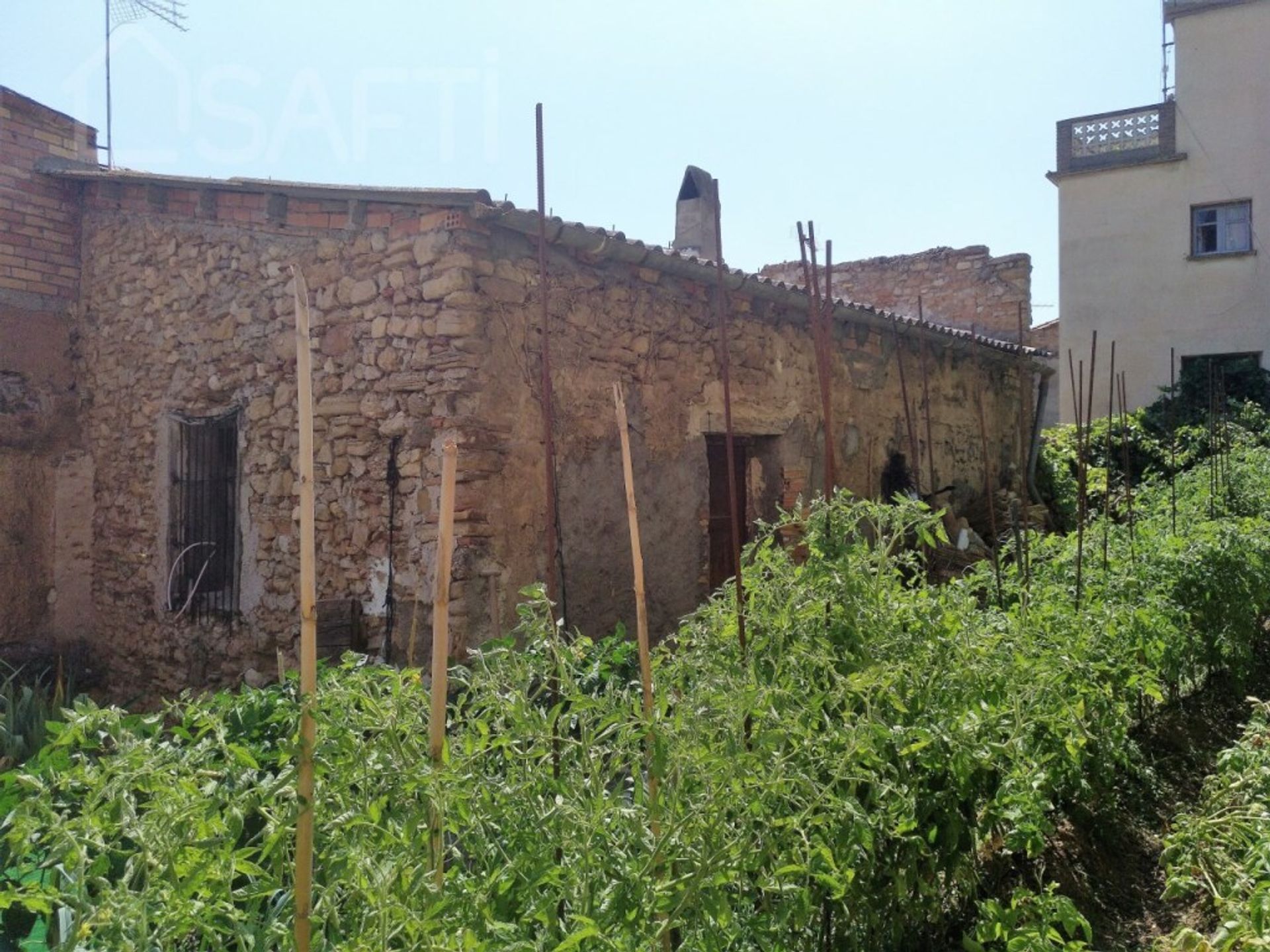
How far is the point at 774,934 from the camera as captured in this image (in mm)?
2090

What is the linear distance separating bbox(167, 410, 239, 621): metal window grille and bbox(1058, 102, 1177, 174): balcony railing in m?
14.3

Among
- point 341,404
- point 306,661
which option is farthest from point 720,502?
point 306,661

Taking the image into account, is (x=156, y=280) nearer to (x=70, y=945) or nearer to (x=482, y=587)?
(x=482, y=587)

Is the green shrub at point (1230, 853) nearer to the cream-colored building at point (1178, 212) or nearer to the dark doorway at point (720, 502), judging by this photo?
the dark doorway at point (720, 502)

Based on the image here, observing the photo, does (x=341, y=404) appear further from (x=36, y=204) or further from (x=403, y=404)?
(x=36, y=204)

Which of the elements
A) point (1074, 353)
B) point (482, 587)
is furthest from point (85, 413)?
point (1074, 353)

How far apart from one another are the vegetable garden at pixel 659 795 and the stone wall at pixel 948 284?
1187cm

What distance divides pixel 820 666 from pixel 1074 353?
1480cm

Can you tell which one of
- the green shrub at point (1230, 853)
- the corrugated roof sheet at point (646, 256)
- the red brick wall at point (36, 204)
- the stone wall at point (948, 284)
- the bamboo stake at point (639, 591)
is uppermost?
the stone wall at point (948, 284)

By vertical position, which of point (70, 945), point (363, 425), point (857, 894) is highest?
point (363, 425)

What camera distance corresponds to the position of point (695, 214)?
32.1 ft

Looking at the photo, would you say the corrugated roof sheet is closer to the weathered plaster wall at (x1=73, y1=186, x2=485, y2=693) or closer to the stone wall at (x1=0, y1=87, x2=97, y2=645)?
the weathered plaster wall at (x1=73, y1=186, x2=485, y2=693)

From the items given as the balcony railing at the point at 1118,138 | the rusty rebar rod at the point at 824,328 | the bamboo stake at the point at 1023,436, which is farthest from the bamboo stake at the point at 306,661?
the balcony railing at the point at 1118,138

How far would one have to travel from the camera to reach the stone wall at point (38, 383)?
705cm
